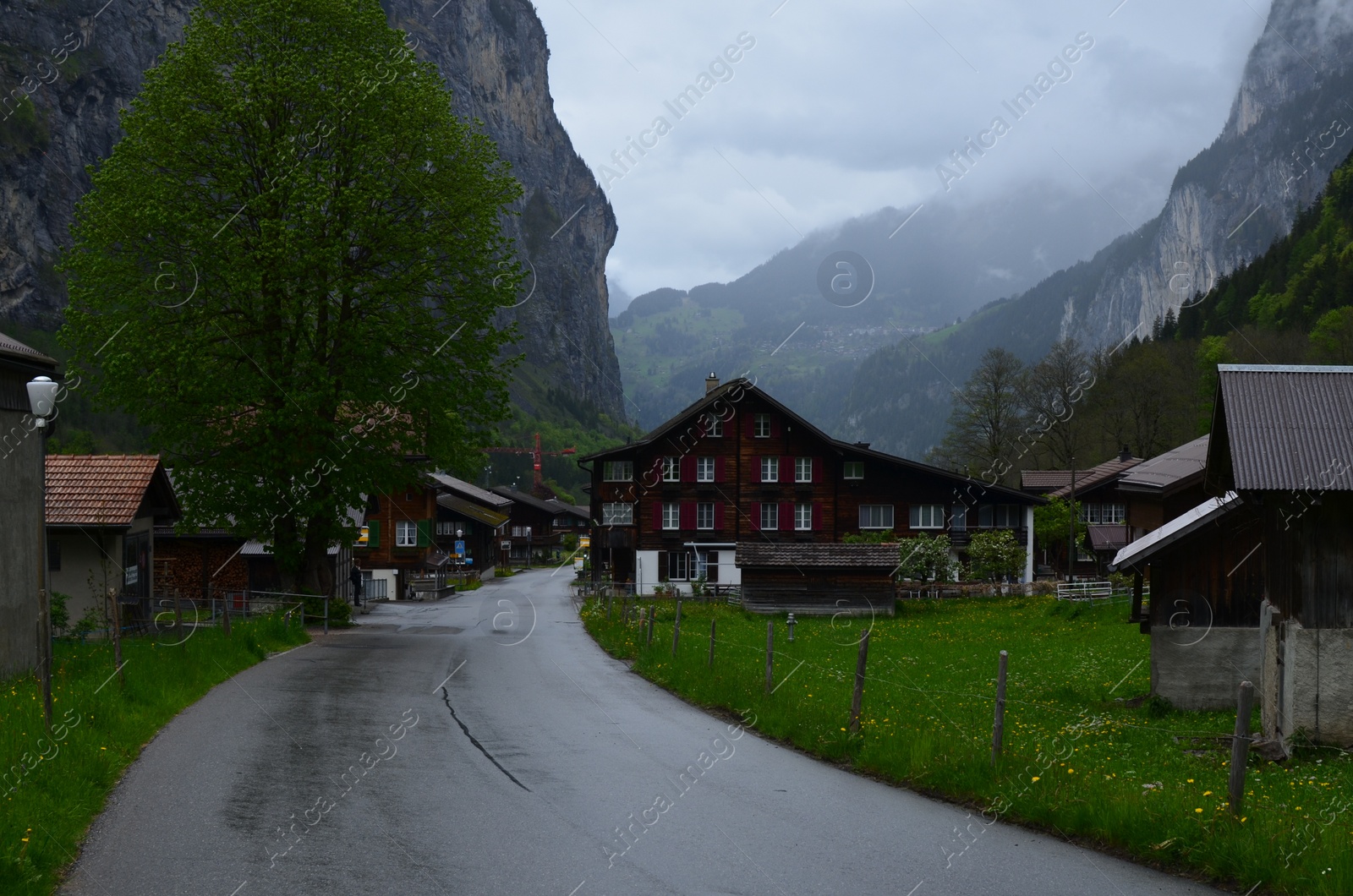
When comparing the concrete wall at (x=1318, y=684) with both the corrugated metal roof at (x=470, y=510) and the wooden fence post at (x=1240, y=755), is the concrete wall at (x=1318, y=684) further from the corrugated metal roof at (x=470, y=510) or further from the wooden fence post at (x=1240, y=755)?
the corrugated metal roof at (x=470, y=510)

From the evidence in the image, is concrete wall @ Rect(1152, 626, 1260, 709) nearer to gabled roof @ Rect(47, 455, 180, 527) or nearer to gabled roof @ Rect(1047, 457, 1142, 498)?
gabled roof @ Rect(47, 455, 180, 527)

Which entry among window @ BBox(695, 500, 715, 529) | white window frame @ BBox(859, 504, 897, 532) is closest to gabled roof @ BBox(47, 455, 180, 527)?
window @ BBox(695, 500, 715, 529)

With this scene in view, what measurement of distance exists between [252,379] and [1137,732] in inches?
843

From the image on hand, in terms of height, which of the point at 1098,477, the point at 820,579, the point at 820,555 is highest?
the point at 1098,477

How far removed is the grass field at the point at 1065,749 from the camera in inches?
360

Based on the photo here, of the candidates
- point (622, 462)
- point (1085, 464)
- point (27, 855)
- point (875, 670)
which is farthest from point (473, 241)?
point (1085, 464)

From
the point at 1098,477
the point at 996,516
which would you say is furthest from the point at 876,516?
the point at 1098,477

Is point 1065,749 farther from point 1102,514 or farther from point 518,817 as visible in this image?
point 1102,514

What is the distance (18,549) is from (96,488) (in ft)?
→ 36.1

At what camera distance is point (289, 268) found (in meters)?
27.8

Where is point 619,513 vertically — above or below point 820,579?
above

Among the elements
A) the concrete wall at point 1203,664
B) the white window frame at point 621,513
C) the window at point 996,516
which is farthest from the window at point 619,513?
the concrete wall at point 1203,664

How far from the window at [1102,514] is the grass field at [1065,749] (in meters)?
43.7

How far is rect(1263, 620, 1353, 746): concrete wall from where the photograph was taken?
527 inches
